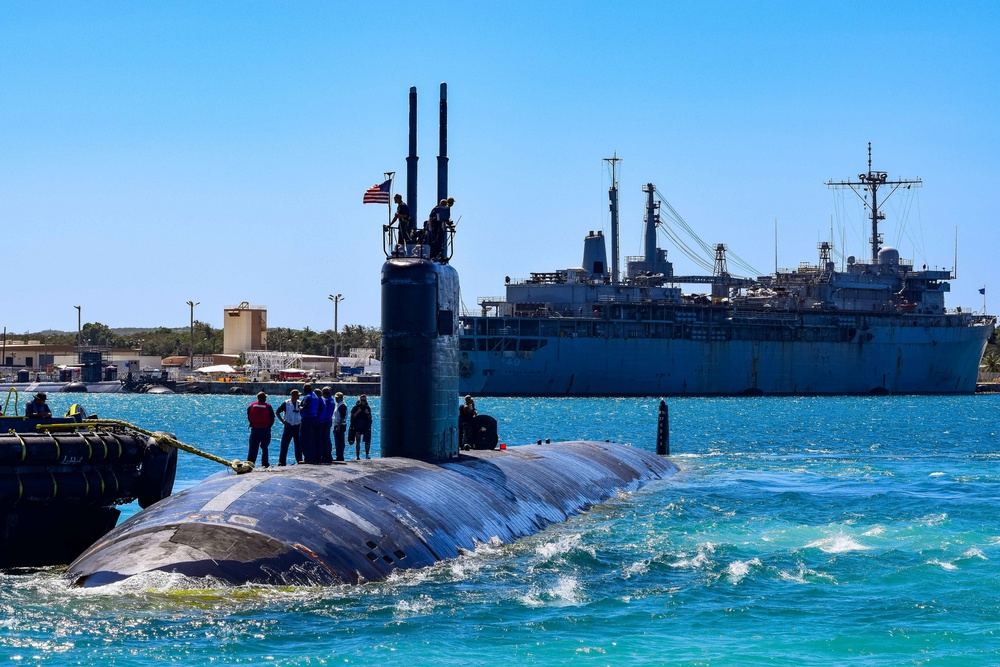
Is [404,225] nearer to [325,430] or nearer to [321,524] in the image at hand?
[325,430]

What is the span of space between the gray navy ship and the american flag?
7997 cm

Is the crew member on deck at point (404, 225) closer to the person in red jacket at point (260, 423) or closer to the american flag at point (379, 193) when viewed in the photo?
the american flag at point (379, 193)

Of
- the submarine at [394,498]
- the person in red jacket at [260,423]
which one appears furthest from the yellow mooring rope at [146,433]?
the person in red jacket at [260,423]

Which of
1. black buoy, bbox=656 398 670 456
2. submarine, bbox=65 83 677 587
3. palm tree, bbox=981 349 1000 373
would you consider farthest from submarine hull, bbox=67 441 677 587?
palm tree, bbox=981 349 1000 373

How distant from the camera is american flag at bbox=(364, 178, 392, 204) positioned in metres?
21.6

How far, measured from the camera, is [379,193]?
2166 cm

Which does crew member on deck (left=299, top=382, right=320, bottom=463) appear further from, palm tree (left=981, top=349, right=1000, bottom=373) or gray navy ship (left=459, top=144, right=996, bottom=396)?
palm tree (left=981, top=349, right=1000, bottom=373)

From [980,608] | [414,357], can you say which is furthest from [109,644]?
[980,608]

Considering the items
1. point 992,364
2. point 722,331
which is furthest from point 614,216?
point 992,364

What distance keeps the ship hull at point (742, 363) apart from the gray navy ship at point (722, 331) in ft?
0.36

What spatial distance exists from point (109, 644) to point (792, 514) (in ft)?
52.7

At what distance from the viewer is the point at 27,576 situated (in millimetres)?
16062

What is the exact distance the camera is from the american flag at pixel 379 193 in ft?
70.7

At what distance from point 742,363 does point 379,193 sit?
9368 cm
